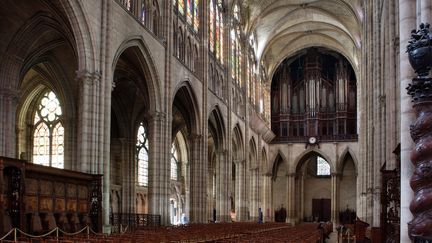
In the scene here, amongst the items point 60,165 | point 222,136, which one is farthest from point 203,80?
point 60,165

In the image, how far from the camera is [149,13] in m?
27.2

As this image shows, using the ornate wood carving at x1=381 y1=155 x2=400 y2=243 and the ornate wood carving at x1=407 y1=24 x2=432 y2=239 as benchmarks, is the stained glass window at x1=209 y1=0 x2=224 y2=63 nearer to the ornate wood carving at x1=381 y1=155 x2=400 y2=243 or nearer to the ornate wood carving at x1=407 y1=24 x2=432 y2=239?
the ornate wood carving at x1=381 y1=155 x2=400 y2=243

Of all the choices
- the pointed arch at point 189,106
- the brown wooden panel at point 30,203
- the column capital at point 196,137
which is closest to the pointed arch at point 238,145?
the pointed arch at point 189,106

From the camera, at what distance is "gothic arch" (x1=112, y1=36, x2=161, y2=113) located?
25.2m

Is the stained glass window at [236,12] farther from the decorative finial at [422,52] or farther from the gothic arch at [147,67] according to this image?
the decorative finial at [422,52]

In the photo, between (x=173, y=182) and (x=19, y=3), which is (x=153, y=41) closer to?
(x=19, y=3)

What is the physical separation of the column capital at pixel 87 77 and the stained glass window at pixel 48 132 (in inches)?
595

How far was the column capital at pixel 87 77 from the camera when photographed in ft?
65.9

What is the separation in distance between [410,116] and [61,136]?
30.3 m

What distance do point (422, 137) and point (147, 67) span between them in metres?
22.3

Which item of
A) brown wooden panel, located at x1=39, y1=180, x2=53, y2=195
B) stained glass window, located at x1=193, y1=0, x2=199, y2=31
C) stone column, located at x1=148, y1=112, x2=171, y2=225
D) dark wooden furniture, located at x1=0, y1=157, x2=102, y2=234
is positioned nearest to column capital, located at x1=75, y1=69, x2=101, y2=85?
dark wooden furniture, located at x1=0, y1=157, x2=102, y2=234

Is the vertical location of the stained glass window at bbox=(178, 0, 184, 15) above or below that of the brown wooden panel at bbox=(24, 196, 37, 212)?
above

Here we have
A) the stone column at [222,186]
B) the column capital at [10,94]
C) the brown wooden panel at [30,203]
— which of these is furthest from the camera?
the stone column at [222,186]

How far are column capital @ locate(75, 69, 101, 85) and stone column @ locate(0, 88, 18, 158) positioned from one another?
6.41 m
